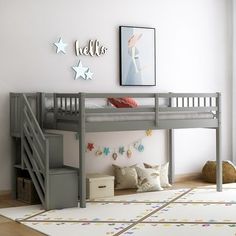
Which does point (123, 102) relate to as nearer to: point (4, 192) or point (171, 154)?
point (171, 154)

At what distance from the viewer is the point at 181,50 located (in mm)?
6984

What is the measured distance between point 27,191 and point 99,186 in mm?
741

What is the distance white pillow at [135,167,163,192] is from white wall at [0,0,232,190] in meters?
0.41

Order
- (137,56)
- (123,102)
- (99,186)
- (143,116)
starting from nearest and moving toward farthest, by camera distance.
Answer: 1. (143,116)
2. (99,186)
3. (123,102)
4. (137,56)

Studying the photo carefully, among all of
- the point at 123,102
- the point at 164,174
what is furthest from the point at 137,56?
the point at 164,174

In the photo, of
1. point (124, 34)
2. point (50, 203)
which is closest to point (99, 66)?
point (124, 34)

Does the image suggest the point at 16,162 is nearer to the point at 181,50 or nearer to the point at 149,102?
the point at 149,102

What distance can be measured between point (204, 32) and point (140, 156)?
1.81 meters

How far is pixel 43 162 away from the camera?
520cm

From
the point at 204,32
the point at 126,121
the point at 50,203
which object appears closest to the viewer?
the point at 50,203

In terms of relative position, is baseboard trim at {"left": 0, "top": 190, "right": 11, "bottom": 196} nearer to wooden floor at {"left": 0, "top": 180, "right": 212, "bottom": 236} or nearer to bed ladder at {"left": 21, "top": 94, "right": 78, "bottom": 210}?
wooden floor at {"left": 0, "top": 180, "right": 212, "bottom": 236}

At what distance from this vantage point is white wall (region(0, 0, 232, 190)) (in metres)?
5.77

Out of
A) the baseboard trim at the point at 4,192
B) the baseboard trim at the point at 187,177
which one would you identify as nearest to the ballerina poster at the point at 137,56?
the baseboard trim at the point at 187,177

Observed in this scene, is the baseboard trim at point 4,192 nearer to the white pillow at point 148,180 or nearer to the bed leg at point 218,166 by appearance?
the white pillow at point 148,180
